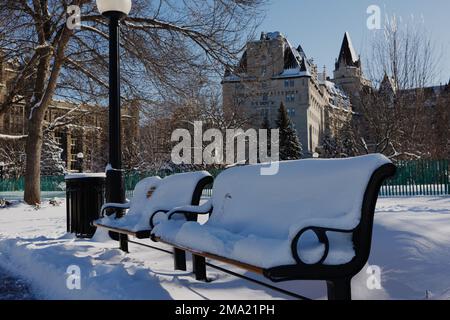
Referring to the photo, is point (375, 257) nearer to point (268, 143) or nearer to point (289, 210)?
point (289, 210)

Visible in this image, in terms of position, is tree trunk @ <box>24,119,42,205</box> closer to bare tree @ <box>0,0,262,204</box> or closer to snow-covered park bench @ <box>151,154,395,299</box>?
bare tree @ <box>0,0,262,204</box>

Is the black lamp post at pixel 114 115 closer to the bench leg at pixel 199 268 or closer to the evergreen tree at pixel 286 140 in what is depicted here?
the bench leg at pixel 199 268

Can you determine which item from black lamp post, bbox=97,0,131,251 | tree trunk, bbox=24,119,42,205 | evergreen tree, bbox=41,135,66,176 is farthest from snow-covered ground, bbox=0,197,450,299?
evergreen tree, bbox=41,135,66,176

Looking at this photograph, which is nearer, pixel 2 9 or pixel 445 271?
pixel 445 271

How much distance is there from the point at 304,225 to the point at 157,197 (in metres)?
3.36

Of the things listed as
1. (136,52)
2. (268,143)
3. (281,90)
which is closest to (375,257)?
(136,52)

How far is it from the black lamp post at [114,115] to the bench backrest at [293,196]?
2.81m

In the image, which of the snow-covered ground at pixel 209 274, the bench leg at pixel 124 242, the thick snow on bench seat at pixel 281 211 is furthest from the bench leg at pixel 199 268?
the bench leg at pixel 124 242

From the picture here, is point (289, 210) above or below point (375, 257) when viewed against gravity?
→ above

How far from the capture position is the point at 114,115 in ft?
23.6

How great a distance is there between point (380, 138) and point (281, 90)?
6164 centimetres

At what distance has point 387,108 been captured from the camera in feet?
84.2

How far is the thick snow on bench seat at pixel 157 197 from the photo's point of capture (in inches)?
202

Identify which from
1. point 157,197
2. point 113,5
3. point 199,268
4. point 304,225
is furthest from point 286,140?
point 304,225
